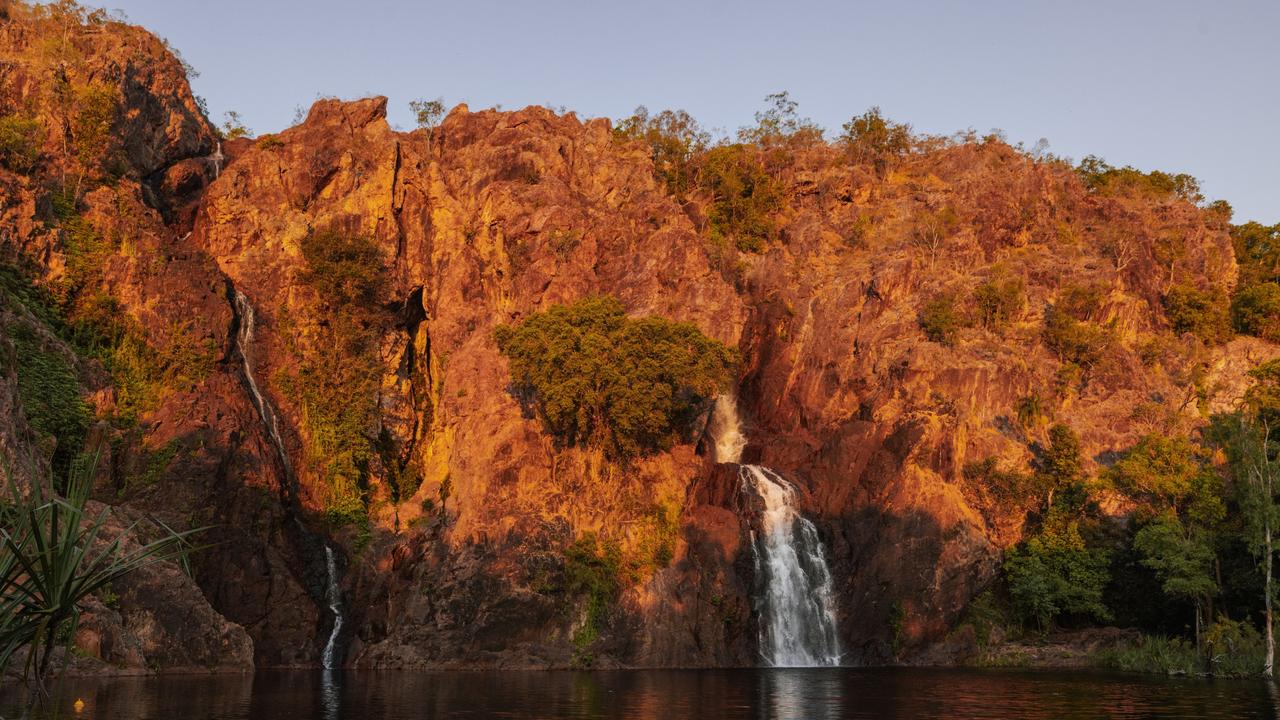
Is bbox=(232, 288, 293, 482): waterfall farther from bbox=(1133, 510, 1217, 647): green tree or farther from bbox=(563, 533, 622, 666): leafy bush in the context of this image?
bbox=(1133, 510, 1217, 647): green tree

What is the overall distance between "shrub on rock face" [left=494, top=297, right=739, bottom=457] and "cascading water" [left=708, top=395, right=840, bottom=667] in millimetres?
6946

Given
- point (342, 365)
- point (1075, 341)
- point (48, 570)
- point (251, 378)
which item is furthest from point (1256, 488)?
point (251, 378)

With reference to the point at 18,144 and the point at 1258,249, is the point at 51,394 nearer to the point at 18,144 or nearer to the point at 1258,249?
the point at 18,144

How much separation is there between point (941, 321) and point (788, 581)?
21.0m

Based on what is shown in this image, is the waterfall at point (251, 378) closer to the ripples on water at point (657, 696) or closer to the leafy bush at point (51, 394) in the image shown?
the leafy bush at point (51, 394)

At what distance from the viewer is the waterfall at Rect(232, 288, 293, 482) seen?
190ft

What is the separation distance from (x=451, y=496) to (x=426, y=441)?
7570mm

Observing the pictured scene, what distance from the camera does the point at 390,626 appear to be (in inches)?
2108

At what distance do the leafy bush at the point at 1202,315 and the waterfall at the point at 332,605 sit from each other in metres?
60.2

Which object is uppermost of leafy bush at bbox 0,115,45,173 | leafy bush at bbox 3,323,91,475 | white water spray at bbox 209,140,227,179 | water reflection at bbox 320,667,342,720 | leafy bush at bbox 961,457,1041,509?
white water spray at bbox 209,140,227,179

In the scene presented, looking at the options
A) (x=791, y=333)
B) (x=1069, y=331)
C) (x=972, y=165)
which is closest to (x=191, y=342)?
(x=791, y=333)

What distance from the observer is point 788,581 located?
188 ft

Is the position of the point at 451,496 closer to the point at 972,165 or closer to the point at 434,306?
the point at 434,306

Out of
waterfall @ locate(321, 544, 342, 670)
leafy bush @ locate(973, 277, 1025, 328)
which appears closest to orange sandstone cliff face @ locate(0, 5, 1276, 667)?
waterfall @ locate(321, 544, 342, 670)
